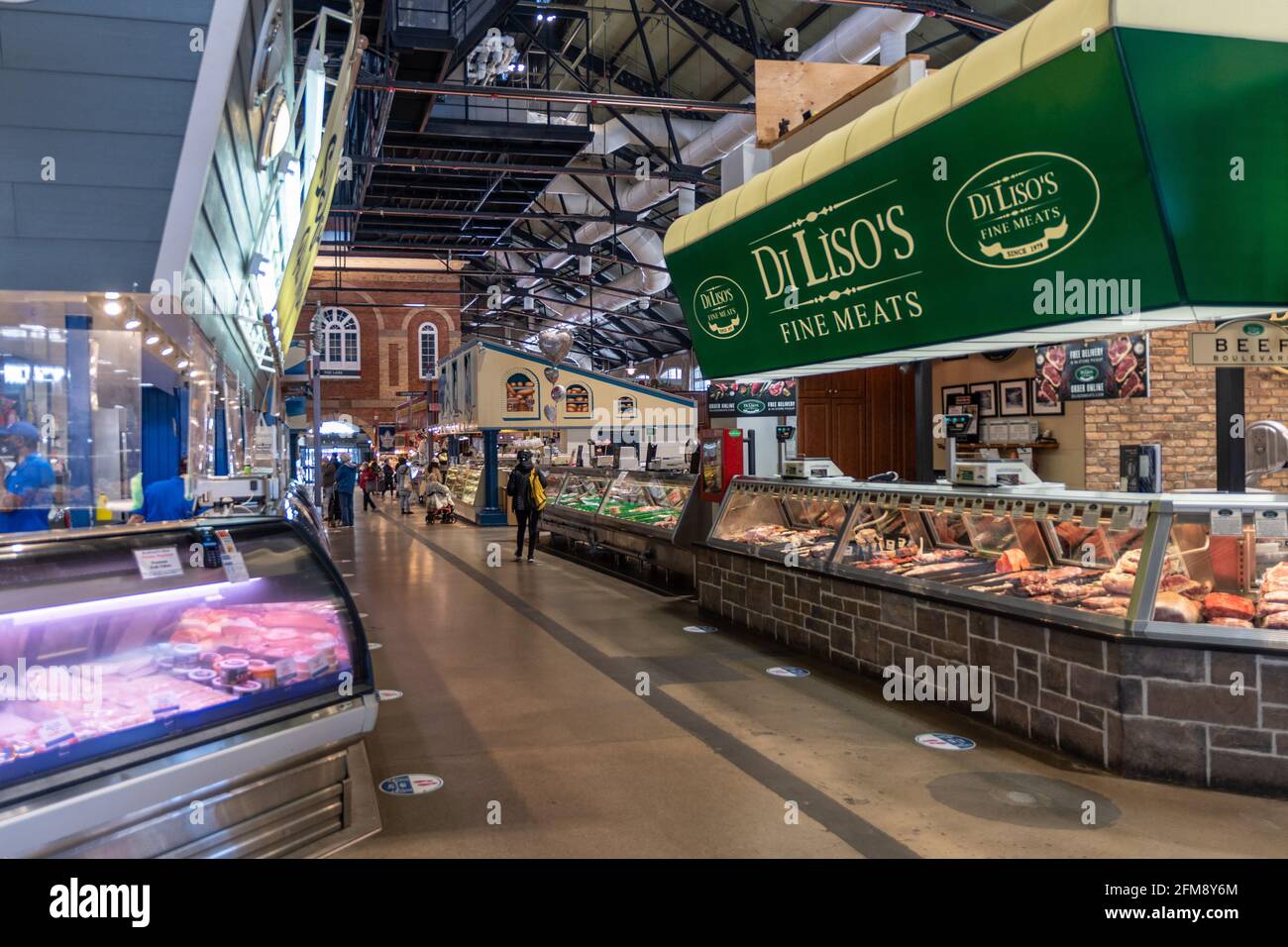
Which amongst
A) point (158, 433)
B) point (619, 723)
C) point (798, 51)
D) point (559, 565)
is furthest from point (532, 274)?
point (619, 723)

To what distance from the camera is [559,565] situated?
13.2 m

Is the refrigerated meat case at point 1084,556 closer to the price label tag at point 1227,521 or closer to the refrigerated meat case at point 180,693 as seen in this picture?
the price label tag at point 1227,521

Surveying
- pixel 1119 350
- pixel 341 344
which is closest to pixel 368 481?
pixel 341 344

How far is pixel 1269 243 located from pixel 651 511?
8406mm

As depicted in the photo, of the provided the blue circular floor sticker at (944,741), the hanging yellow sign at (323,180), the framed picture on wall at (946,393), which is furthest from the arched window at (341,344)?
the blue circular floor sticker at (944,741)

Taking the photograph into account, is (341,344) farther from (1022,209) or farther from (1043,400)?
(1022,209)

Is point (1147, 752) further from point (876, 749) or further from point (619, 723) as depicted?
point (619, 723)

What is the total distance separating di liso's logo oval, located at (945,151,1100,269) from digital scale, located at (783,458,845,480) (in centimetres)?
270

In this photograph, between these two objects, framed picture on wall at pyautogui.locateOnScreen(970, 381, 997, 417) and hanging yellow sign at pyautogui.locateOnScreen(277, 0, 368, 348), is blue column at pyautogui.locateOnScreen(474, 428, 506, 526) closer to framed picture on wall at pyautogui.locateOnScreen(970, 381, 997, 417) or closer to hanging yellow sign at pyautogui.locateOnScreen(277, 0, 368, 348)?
hanging yellow sign at pyautogui.locateOnScreen(277, 0, 368, 348)

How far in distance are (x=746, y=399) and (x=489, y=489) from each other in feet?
32.7

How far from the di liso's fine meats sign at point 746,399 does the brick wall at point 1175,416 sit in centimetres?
343

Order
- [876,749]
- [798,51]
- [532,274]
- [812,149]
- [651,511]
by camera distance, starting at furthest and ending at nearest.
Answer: [532,274], [798,51], [651,511], [812,149], [876,749]

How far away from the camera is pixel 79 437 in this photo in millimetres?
6219
